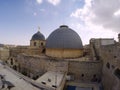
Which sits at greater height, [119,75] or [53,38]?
[53,38]

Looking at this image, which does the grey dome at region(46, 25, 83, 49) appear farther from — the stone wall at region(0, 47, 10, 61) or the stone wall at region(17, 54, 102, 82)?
the stone wall at region(0, 47, 10, 61)

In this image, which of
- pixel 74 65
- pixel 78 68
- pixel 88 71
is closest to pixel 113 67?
pixel 88 71

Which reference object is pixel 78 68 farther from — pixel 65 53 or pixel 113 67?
pixel 113 67

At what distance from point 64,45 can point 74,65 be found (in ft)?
12.7

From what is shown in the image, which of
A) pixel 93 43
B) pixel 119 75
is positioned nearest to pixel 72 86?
pixel 119 75

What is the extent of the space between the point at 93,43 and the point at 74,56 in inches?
125

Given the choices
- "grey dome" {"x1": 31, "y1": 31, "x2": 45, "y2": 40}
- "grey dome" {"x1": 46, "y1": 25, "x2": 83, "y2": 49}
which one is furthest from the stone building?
"grey dome" {"x1": 31, "y1": 31, "x2": 45, "y2": 40}

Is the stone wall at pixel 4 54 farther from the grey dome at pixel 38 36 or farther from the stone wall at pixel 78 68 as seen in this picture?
the stone wall at pixel 78 68

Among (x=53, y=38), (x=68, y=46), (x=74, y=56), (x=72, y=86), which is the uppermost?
(x=53, y=38)

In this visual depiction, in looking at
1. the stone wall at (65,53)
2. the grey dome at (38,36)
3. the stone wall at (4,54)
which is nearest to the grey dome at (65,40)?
the stone wall at (65,53)

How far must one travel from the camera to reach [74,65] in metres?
16.3

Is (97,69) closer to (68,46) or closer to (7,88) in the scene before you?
(68,46)

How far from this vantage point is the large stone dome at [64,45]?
1920 cm

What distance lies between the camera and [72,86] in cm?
1468
